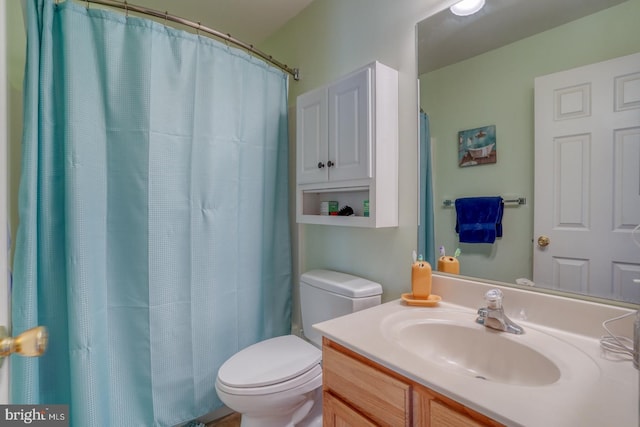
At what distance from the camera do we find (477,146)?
1.12 m

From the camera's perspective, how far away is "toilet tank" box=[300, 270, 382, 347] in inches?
51.5

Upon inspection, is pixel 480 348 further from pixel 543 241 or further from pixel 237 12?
pixel 237 12

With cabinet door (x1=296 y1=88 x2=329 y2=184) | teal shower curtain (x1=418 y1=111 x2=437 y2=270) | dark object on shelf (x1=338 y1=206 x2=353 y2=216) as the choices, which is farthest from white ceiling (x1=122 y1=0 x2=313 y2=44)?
dark object on shelf (x1=338 y1=206 x2=353 y2=216)

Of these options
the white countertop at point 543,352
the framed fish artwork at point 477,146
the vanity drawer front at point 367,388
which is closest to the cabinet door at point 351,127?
the framed fish artwork at point 477,146

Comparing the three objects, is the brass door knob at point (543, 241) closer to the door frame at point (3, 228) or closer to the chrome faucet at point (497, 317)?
the chrome faucet at point (497, 317)

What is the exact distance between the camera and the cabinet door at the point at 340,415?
814 mm

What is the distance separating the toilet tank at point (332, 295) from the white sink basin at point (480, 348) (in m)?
0.27

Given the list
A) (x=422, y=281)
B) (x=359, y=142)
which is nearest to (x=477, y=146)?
(x=359, y=142)

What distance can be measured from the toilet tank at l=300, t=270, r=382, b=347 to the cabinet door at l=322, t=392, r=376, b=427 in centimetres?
43

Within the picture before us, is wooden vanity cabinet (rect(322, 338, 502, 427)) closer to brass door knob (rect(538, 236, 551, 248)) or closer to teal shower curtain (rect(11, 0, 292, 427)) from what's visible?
brass door knob (rect(538, 236, 551, 248))

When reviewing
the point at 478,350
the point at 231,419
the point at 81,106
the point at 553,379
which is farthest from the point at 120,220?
the point at 553,379

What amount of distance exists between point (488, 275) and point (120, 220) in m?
1.54

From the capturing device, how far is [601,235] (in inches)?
34.0

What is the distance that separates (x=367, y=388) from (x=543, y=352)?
47 cm
